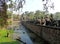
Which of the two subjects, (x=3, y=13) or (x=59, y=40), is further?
(x=3, y=13)

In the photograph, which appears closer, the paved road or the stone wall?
the stone wall

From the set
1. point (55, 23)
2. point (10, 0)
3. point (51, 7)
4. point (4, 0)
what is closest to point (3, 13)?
point (55, 23)

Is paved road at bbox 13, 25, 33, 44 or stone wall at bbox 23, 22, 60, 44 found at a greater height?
stone wall at bbox 23, 22, 60, 44

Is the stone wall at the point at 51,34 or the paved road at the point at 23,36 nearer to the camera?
the stone wall at the point at 51,34

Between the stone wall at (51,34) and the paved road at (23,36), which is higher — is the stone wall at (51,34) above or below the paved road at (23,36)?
above

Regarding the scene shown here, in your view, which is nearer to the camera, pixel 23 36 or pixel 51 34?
pixel 51 34

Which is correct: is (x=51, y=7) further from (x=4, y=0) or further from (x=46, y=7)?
(x=4, y=0)

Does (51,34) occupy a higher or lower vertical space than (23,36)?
higher

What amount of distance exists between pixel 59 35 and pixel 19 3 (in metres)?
8.47

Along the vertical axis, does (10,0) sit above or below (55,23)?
above

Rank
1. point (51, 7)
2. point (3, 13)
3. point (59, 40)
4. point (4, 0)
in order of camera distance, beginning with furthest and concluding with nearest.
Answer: point (3, 13), point (59, 40), point (4, 0), point (51, 7)

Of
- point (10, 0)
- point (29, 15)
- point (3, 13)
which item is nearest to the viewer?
point (10, 0)

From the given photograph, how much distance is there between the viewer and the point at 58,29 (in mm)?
18938

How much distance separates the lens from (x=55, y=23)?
2470cm
